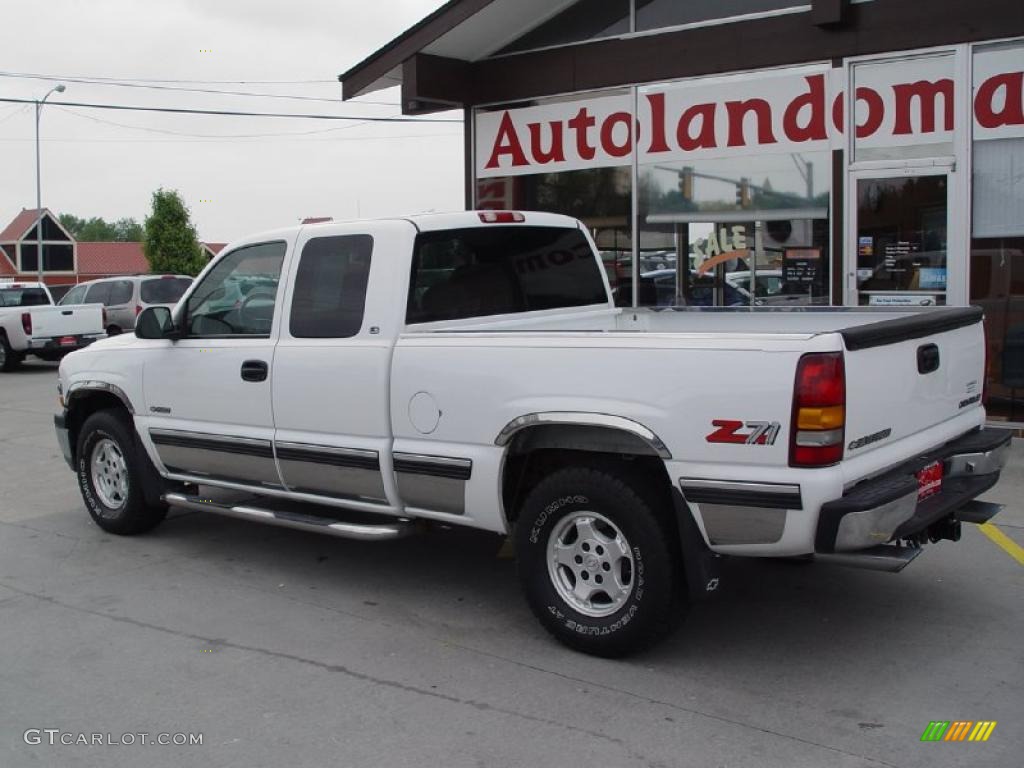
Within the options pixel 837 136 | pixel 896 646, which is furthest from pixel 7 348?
pixel 896 646

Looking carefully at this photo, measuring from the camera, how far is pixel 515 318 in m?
6.11

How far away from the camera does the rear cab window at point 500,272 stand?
5.70 metres

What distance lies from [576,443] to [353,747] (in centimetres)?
160

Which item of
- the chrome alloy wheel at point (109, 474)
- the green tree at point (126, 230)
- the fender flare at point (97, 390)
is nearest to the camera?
the fender flare at point (97, 390)

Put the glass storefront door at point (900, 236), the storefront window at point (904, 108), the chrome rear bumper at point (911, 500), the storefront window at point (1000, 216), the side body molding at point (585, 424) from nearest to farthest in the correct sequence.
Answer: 1. the chrome rear bumper at point (911, 500)
2. the side body molding at point (585, 424)
3. the storefront window at point (1000, 216)
4. the storefront window at point (904, 108)
5. the glass storefront door at point (900, 236)

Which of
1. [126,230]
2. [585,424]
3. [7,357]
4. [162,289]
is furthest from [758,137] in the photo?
[126,230]

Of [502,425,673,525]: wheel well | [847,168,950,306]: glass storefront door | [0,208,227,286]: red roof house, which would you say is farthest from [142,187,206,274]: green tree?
Result: [502,425,673,525]: wheel well

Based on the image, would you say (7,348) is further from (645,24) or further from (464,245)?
(464,245)

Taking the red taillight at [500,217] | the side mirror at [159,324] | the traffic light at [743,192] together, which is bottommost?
the side mirror at [159,324]

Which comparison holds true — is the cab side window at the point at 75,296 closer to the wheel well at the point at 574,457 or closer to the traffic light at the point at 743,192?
the traffic light at the point at 743,192

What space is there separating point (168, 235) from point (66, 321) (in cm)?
3605

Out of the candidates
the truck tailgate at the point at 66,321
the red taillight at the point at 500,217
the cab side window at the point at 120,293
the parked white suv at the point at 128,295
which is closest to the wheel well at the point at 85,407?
the red taillight at the point at 500,217

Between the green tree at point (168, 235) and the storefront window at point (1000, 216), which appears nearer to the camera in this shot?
the storefront window at point (1000, 216)

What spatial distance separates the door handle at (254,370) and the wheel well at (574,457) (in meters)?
1.65
